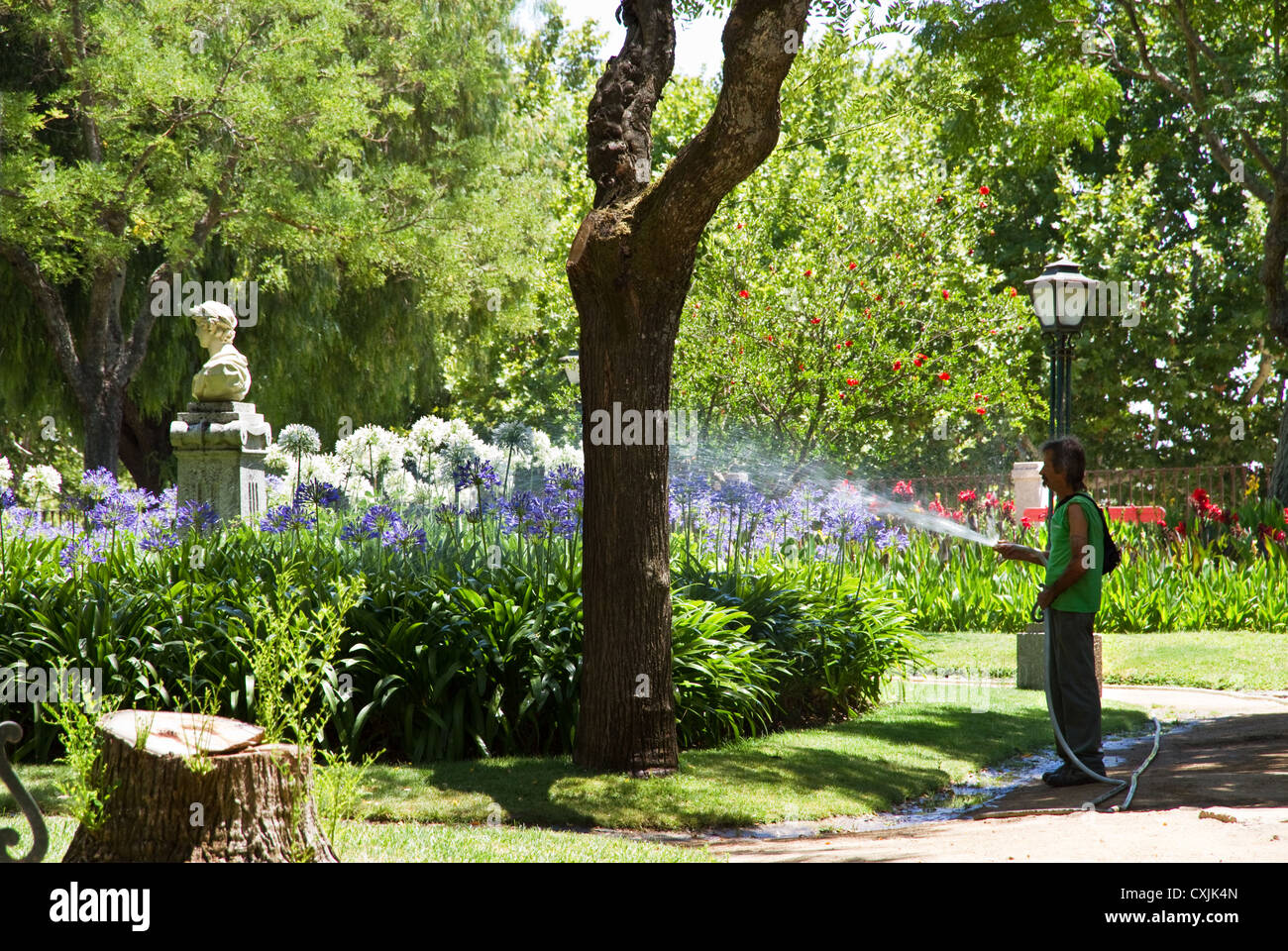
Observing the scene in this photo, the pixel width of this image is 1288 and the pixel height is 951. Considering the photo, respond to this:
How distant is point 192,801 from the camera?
3750 millimetres

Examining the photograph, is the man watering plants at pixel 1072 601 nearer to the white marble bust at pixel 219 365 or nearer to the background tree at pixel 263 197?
the white marble bust at pixel 219 365

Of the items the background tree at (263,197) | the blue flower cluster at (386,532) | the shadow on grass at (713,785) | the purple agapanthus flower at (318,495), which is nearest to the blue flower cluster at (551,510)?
the blue flower cluster at (386,532)

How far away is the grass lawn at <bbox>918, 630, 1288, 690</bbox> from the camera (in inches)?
420

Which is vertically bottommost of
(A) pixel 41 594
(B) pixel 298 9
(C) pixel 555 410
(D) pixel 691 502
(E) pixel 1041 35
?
(A) pixel 41 594

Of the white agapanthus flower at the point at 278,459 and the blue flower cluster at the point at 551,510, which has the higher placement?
the white agapanthus flower at the point at 278,459

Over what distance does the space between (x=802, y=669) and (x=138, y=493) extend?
532 cm

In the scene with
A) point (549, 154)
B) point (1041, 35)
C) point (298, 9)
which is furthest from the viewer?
point (549, 154)

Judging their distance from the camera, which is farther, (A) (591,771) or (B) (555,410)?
(B) (555,410)

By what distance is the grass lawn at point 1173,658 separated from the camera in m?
10.7

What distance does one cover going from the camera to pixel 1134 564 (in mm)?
14273

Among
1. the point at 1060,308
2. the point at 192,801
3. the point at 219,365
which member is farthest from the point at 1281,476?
the point at 192,801

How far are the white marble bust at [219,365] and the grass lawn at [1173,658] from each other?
705 cm

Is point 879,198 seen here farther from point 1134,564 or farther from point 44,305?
point 44,305

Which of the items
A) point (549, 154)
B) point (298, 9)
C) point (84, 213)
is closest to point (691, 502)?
point (84, 213)
